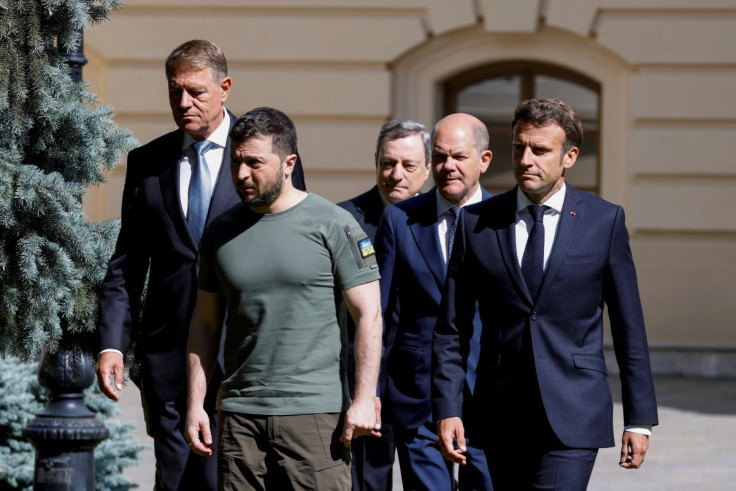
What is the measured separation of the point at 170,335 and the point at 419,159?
168 cm

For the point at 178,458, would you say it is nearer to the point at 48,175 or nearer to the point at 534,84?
the point at 48,175

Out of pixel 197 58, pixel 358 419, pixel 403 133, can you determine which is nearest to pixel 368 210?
pixel 403 133

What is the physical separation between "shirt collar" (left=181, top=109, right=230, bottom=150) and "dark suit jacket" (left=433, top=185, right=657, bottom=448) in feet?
3.33

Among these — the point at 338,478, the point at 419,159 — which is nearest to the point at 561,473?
the point at 338,478

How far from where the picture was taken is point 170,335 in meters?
4.98

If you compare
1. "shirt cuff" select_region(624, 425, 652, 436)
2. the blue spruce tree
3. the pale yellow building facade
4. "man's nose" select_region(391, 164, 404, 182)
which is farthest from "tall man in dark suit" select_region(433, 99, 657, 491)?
the pale yellow building facade

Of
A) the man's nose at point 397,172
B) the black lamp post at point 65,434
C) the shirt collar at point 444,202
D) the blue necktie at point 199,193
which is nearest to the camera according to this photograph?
the blue necktie at point 199,193

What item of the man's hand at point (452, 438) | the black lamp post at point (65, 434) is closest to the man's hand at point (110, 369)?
the man's hand at point (452, 438)

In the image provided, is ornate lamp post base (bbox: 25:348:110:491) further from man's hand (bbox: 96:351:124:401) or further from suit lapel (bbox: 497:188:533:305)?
suit lapel (bbox: 497:188:533:305)

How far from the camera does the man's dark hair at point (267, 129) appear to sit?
4.32 metres

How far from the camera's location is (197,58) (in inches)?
192

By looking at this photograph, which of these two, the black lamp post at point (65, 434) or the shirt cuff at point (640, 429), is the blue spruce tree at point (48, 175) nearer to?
the black lamp post at point (65, 434)

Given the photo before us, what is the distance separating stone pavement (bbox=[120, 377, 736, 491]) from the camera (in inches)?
337

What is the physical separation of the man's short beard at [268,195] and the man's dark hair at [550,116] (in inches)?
31.4
